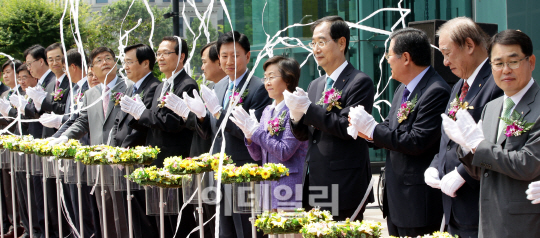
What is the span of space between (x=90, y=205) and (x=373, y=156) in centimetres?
667

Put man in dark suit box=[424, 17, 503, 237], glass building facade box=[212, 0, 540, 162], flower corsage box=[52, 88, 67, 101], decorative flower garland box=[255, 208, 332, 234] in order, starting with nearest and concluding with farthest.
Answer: decorative flower garland box=[255, 208, 332, 234]
man in dark suit box=[424, 17, 503, 237]
flower corsage box=[52, 88, 67, 101]
glass building facade box=[212, 0, 540, 162]

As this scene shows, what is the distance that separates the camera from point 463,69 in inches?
115

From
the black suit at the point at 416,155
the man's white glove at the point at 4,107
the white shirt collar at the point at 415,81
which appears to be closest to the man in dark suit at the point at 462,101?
the black suit at the point at 416,155

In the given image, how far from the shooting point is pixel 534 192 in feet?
7.68

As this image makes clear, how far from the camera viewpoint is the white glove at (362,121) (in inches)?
121

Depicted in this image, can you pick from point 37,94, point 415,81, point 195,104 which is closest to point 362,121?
point 415,81

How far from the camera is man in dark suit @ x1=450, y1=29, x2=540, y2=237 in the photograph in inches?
94.0

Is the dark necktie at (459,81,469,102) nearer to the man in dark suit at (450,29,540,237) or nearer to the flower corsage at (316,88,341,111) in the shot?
the man in dark suit at (450,29,540,237)

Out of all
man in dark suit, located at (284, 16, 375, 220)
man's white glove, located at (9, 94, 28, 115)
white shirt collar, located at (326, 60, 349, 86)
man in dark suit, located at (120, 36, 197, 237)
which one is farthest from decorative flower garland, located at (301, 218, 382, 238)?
man's white glove, located at (9, 94, 28, 115)

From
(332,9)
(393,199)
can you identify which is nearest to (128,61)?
(393,199)

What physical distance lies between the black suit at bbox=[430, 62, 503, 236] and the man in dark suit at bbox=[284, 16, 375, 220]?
0.64 metres

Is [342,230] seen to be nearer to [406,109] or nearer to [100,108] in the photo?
[406,109]

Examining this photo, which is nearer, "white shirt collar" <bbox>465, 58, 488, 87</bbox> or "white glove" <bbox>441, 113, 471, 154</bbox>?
"white glove" <bbox>441, 113, 471, 154</bbox>

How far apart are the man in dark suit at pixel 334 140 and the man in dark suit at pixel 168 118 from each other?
1348 millimetres
